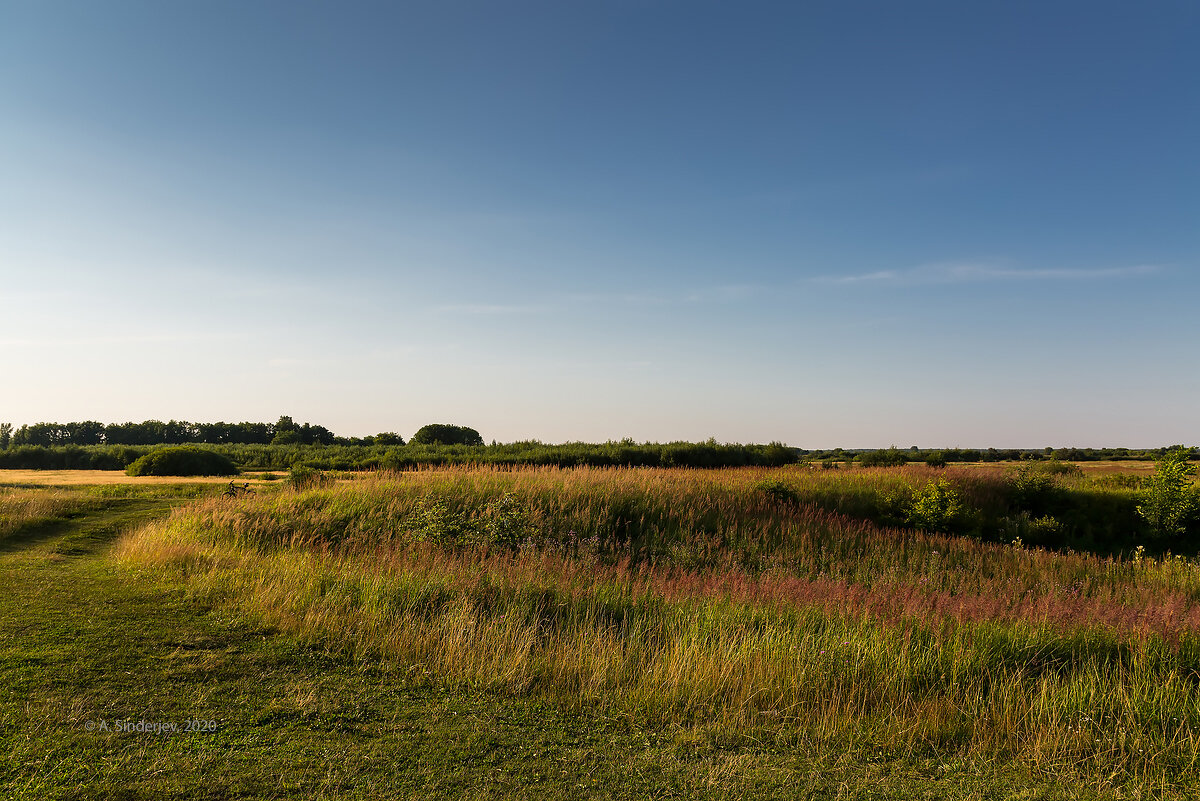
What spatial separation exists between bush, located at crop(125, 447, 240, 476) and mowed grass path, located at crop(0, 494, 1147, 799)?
52.4m

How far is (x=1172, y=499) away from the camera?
71.6 feet

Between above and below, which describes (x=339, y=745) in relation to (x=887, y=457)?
below

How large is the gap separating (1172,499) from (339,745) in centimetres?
2890

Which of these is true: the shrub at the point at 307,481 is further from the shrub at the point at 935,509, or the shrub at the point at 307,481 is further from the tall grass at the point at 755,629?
the shrub at the point at 935,509

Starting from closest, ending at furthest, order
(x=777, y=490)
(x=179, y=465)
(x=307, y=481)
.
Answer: (x=777, y=490), (x=307, y=481), (x=179, y=465)

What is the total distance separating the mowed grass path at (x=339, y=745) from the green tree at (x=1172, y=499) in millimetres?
24808

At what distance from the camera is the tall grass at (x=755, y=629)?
513 centimetres

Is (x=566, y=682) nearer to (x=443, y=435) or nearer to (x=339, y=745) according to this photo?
(x=339, y=745)

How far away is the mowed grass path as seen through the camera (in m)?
3.94

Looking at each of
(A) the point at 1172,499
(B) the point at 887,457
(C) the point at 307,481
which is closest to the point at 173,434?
(C) the point at 307,481

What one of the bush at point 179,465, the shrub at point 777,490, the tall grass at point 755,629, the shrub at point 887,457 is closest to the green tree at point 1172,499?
the tall grass at point 755,629

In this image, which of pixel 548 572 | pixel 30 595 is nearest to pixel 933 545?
pixel 548 572

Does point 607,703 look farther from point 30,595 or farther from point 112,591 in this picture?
point 30,595

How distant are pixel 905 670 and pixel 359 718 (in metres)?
5.14
